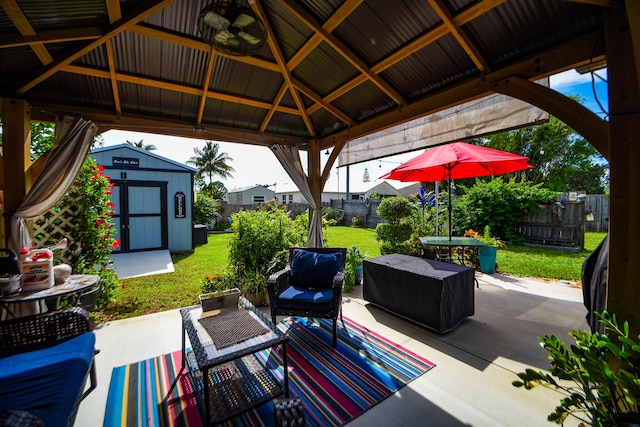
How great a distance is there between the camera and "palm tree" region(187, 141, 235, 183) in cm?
2217

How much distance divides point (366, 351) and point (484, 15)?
10.7ft

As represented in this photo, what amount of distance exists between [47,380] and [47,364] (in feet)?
0.63

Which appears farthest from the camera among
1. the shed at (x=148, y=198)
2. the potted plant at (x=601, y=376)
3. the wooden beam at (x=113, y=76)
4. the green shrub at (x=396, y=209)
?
the shed at (x=148, y=198)

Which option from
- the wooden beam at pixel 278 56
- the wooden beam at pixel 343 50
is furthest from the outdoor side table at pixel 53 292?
the wooden beam at pixel 343 50

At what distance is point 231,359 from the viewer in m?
1.82

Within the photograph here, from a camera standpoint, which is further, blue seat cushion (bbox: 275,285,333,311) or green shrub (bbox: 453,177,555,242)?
green shrub (bbox: 453,177,555,242)

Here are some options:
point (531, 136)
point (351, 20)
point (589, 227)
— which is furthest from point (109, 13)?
point (531, 136)

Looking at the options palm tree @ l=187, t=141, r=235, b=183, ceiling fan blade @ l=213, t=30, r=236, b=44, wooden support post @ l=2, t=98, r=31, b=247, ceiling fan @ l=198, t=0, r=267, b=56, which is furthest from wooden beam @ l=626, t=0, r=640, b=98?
palm tree @ l=187, t=141, r=235, b=183

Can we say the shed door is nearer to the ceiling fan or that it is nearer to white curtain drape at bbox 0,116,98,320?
white curtain drape at bbox 0,116,98,320

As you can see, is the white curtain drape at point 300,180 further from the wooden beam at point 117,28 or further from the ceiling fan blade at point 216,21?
the ceiling fan blade at point 216,21

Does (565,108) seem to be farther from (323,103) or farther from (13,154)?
(13,154)

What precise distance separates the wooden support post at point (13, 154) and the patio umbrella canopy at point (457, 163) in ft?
16.7

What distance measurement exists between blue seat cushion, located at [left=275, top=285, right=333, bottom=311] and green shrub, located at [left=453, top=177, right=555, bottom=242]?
7.57 metres

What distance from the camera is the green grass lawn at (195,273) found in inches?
162
